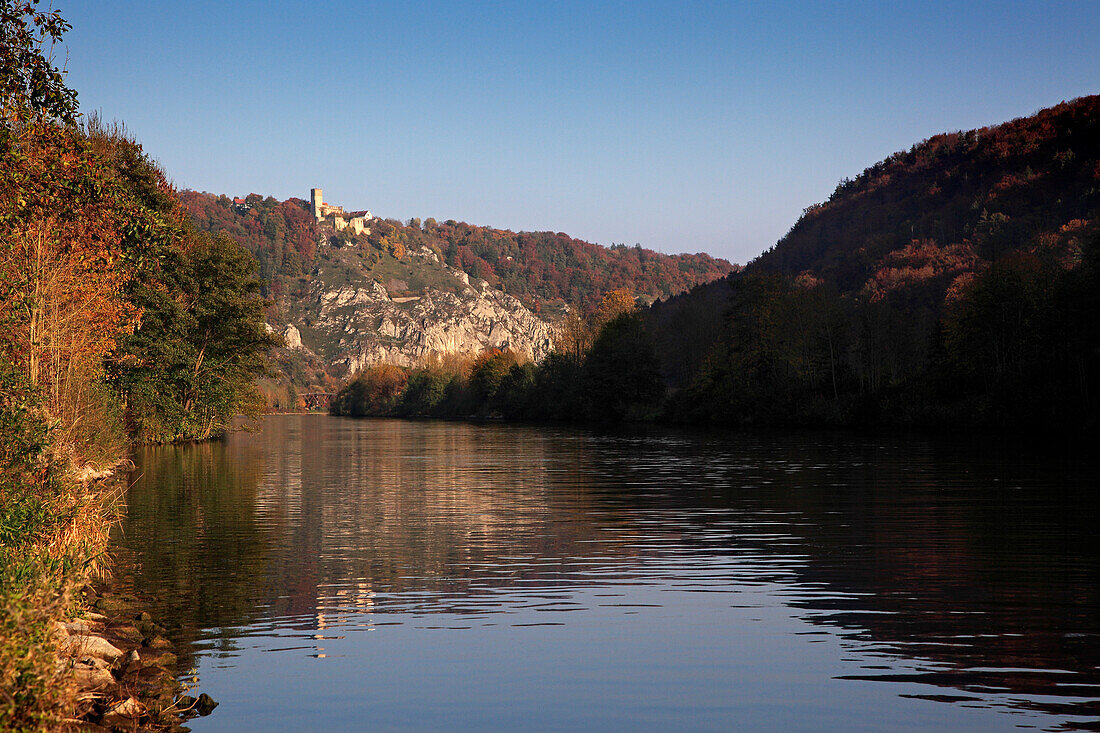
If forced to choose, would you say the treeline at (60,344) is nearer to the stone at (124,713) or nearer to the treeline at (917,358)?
the stone at (124,713)

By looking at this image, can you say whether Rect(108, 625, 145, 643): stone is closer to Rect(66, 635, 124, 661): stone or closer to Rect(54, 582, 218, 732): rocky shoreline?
Rect(54, 582, 218, 732): rocky shoreline

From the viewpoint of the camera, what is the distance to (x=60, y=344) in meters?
23.8

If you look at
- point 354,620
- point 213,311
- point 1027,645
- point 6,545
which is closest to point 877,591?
point 1027,645

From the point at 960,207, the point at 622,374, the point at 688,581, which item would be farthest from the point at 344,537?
the point at 960,207

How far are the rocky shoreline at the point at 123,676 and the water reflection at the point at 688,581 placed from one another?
0.53 meters

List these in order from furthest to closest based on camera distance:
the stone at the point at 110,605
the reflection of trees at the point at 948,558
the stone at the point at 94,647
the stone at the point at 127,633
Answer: the stone at the point at 110,605
the stone at the point at 127,633
the reflection of trees at the point at 948,558
the stone at the point at 94,647

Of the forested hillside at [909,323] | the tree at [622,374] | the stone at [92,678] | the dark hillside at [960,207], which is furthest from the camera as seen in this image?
the dark hillside at [960,207]

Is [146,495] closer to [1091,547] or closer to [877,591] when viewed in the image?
[877,591]

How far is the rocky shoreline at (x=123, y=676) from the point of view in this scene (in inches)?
330

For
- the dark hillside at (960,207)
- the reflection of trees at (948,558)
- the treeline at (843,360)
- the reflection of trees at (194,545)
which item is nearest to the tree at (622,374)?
the treeline at (843,360)

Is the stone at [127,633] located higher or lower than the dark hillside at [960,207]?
lower

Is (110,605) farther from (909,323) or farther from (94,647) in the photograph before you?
(909,323)

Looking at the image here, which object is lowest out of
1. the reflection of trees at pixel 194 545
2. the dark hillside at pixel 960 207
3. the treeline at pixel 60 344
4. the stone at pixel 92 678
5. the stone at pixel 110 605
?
the reflection of trees at pixel 194 545

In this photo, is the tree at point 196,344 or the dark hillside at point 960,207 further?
the dark hillside at point 960,207
